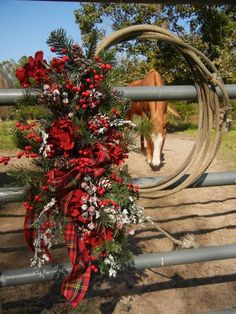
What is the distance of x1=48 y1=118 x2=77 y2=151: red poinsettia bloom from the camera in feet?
4.32

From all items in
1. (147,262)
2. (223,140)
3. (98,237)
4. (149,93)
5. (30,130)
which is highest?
(149,93)

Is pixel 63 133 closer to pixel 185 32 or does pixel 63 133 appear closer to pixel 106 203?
pixel 106 203

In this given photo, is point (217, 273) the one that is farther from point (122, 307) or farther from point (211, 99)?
point (211, 99)

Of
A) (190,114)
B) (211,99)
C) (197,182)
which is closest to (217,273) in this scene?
(197,182)

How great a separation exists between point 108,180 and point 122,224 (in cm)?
17

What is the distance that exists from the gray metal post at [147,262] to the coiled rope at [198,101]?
0.86 ft

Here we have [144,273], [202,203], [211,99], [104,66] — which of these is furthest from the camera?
[202,203]

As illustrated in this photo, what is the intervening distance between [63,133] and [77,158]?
0.40ft

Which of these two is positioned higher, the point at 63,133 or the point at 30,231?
the point at 63,133

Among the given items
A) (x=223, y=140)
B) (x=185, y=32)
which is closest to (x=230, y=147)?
(x=223, y=140)

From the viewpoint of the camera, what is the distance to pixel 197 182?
5.40 ft

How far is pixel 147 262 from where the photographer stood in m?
1.60

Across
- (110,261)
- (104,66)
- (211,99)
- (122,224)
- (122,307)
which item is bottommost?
(122,307)

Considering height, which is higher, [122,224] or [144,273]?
[122,224]
